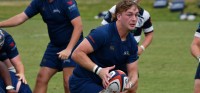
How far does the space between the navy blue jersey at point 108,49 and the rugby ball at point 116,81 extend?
0.99ft

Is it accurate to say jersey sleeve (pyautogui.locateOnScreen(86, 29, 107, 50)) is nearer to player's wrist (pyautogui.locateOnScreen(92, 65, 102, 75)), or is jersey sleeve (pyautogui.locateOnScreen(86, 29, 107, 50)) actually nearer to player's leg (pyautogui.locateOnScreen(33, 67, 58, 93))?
player's wrist (pyautogui.locateOnScreen(92, 65, 102, 75))

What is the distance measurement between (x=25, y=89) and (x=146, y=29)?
2.64 m

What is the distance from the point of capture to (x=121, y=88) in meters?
8.96

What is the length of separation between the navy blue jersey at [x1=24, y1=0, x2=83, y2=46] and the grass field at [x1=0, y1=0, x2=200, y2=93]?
8.33 feet

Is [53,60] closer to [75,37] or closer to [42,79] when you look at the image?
[42,79]

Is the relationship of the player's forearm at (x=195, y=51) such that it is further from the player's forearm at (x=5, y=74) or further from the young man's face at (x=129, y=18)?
the player's forearm at (x=5, y=74)

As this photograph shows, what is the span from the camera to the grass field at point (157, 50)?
48.4 ft

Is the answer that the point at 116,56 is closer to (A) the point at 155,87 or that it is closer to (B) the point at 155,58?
(A) the point at 155,87

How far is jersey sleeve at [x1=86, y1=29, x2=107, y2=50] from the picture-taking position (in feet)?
29.1

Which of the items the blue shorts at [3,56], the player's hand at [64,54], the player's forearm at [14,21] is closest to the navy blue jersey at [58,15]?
the player's forearm at [14,21]

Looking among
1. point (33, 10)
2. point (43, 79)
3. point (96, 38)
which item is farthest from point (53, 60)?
point (96, 38)

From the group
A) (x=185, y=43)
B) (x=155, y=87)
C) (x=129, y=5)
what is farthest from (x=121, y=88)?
(x=185, y=43)

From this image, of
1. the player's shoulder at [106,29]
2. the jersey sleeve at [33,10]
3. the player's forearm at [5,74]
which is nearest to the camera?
the player's shoulder at [106,29]

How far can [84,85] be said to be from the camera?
9.22m
